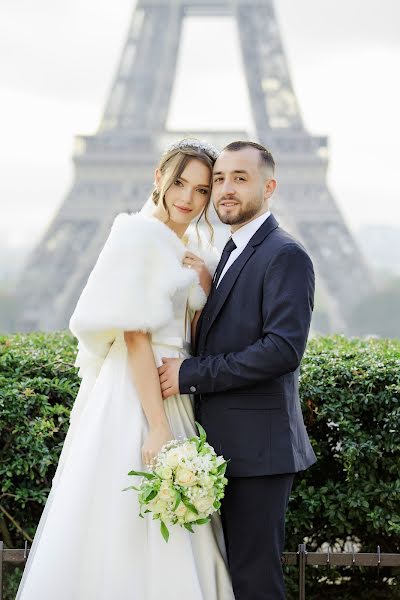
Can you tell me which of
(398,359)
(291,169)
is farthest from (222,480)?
(291,169)

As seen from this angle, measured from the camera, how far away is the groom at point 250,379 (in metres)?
2.29

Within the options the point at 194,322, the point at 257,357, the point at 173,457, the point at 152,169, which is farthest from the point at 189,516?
the point at 152,169

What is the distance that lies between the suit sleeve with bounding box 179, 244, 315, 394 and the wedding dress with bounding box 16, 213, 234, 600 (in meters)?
0.17

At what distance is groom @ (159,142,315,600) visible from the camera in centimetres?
229

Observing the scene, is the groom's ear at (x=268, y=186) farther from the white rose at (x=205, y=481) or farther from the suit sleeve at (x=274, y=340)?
the white rose at (x=205, y=481)

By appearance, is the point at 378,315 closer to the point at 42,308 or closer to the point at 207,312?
the point at 42,308

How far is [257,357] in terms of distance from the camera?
7.39 feet

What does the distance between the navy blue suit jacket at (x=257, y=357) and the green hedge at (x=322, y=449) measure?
2.07 ft

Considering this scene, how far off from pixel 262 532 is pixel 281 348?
0.51 m

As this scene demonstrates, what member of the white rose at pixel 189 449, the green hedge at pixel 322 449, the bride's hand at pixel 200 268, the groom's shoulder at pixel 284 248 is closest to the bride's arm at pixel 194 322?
the bride's hand at pixel 200 268

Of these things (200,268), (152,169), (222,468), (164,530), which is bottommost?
(164,530)

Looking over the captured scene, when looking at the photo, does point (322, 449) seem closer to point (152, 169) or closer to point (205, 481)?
point (205, 481)

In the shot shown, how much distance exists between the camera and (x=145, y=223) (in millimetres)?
2404

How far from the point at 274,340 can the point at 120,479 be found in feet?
1.85
